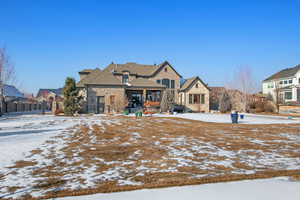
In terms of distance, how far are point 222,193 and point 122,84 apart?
25063 mm

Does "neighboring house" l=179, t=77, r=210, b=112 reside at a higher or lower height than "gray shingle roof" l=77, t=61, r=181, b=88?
lower

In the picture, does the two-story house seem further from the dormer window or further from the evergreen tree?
the evergreen tree

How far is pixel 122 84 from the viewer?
90.8 ft

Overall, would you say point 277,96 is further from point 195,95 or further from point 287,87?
point 195,95

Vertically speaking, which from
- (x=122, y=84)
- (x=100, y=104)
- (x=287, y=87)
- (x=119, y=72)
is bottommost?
(x=100, y=104)

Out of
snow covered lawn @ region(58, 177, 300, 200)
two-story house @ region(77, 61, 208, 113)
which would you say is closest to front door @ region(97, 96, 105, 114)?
two-story house @ region(77, 61, 208, 113)

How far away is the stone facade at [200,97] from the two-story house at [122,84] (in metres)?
1.90

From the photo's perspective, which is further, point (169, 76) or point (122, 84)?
point (169, 76)

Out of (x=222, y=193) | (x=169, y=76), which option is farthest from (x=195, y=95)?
(x=222, y=193)

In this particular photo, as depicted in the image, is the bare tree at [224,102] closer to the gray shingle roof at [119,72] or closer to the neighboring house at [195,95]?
the neighboring house at [195,95]

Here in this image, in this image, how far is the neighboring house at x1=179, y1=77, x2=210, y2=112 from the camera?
110ft

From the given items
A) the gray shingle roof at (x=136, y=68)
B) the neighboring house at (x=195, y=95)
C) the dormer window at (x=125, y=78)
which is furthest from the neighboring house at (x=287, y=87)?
the dormer window at (x=125, y=78)

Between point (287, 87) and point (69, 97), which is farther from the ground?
point (287, 87)

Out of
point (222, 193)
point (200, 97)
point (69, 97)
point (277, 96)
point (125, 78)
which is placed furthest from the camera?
point (277, 96)
